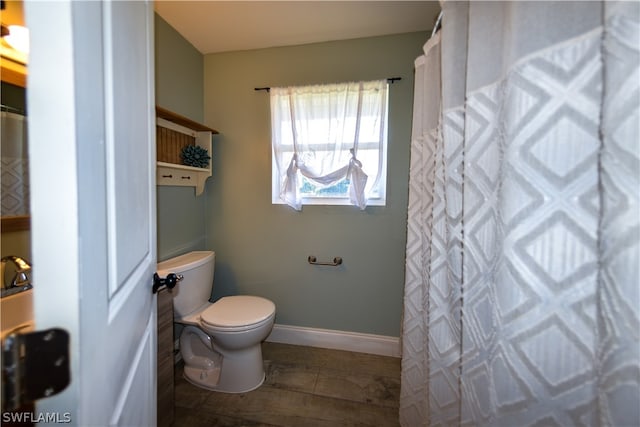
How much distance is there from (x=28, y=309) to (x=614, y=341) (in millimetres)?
1612

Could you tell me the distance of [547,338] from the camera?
1.81 ft

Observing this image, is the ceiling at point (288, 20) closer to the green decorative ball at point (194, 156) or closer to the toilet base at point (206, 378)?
the green decorative ball at point (194, 156)

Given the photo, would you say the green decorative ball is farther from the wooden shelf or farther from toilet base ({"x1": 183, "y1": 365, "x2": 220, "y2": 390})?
toilet base ({"x1": 183, "y1": 365, "x2": 220, "y2": 390})

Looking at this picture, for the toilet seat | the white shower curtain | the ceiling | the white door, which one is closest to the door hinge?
the white door

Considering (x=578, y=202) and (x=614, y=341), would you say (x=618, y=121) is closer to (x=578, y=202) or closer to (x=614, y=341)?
(x=578, y=202)

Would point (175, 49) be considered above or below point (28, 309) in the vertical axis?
above

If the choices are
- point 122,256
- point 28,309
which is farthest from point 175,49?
point 122,256

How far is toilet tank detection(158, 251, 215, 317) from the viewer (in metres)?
1.67

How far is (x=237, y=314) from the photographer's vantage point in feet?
5.41

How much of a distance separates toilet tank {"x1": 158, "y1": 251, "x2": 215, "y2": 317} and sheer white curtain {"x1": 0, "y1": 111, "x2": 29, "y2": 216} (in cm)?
71

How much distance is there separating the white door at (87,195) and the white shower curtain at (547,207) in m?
0.80

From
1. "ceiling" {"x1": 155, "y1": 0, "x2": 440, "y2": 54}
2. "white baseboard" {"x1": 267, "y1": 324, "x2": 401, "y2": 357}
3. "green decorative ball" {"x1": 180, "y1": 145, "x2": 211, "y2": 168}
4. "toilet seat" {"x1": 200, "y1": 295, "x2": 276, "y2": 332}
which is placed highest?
"ceiling" {"x1": 155, "y1": 0, "x2": 440, "y2": 54}

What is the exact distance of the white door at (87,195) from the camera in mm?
385

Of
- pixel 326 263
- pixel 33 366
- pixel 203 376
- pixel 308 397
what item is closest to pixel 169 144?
pixel 326 263
